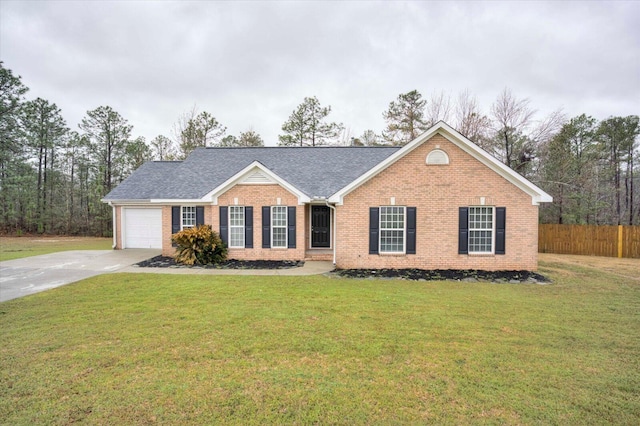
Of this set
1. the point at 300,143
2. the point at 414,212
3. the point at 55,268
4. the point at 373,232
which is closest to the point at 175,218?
the point at 55,268

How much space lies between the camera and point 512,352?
15.1 feet

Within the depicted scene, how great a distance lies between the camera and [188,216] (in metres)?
14.2

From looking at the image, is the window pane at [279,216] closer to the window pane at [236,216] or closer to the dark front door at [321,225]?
the window pane at [236,216]

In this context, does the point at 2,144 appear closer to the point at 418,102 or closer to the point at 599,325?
the point at 418,102

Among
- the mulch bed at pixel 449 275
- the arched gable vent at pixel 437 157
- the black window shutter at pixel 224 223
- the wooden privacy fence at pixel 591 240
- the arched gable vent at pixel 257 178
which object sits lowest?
the mulch bed at pixel 449 275

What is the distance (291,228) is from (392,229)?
14.6 ft

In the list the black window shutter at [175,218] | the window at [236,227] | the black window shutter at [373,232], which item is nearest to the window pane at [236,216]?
the window at [236,227]

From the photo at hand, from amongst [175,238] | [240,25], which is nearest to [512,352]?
[175,238]

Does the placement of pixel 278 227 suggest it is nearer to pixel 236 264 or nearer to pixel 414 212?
pixel 236 264

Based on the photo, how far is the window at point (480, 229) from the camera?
1116cm

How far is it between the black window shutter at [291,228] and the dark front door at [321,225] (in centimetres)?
150

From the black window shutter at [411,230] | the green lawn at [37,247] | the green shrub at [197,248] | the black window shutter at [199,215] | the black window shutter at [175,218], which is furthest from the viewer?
the green lawn at [37,247]

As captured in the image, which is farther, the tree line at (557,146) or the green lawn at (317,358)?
the tree line at (557,146)

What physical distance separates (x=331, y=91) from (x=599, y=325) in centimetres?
2710
